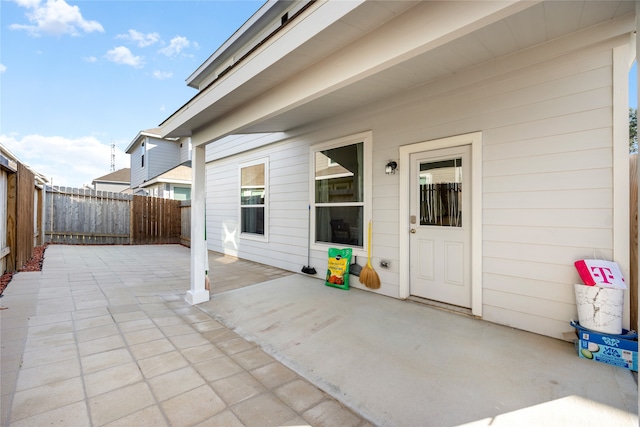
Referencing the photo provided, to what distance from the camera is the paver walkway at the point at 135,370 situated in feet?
4.93

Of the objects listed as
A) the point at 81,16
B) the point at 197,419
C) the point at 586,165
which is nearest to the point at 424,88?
the point at 586,165

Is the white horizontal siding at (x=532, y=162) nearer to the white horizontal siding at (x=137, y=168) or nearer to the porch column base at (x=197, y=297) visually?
the porch column base at (x=197, y=297)

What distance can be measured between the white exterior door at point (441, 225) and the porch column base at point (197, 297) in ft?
8.87

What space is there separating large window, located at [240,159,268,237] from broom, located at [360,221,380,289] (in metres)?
2.70

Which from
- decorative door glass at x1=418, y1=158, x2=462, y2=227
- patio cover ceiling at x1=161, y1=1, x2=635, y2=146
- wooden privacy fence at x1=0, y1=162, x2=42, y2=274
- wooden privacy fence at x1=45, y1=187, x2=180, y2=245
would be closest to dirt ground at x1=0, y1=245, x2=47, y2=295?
wooden privacy fence at x1=0, y1=162, x2=42, y2=274

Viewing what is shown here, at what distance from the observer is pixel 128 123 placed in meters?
14.2

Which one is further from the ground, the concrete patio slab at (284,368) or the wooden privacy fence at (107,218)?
the wooden privacy fence at (107,218)

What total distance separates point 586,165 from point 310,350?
2.84 m

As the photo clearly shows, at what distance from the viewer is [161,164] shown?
44.8ft

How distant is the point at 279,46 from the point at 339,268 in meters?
3.06

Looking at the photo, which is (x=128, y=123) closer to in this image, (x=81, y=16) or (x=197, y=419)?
(x=81, y=16)

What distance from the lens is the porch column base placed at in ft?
11.4

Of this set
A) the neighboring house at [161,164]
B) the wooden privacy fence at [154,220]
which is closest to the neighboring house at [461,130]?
the wooden privacy fence at [154,220]

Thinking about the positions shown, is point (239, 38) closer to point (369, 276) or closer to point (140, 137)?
point (369, 276)
